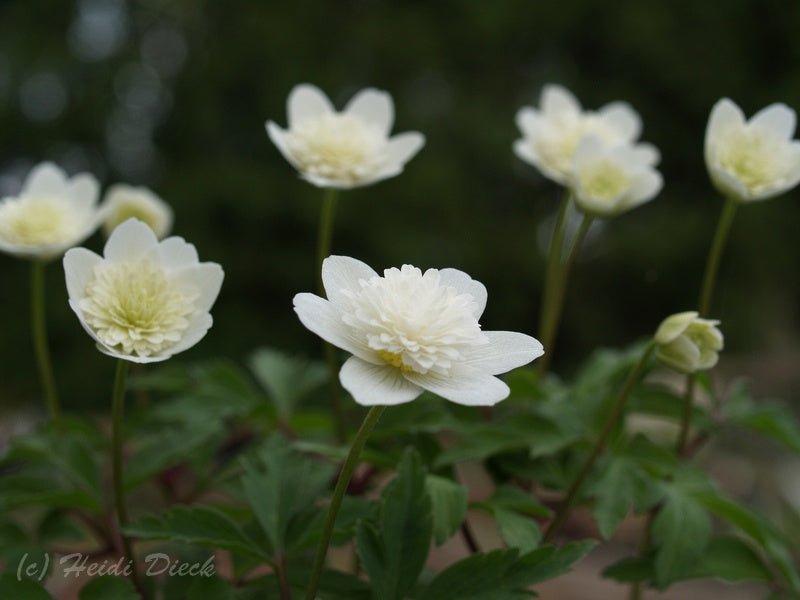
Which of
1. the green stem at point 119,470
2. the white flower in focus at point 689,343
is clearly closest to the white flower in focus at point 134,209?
the green stem at point 119,470

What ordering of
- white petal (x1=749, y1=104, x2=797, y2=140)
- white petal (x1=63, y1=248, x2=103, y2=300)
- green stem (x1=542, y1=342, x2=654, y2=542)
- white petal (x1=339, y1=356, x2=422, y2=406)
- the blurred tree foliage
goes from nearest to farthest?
white petal (x1=339, y1=356, x2=422, y2=406) < white petal (x1=63, y1=248, x2=103, y2=300) < green stem (x1=542, y1=342, x2=654, y2=542) < white petal (x1=749, y1=104, x2=797, y2=140) < the blurred tree foliage

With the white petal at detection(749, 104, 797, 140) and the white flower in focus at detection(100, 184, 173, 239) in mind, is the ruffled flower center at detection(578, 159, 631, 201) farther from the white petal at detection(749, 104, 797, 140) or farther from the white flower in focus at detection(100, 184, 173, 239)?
the white flower in focus at detection(100, 184, 173, 239)

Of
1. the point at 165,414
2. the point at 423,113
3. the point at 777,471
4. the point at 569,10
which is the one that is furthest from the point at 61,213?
the point at 569,10

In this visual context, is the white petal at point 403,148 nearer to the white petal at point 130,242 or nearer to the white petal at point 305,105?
the white petal at point 305,105

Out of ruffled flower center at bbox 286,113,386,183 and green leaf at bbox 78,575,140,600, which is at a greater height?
Answer: ruffled flower center at bbox 286,113,386,183

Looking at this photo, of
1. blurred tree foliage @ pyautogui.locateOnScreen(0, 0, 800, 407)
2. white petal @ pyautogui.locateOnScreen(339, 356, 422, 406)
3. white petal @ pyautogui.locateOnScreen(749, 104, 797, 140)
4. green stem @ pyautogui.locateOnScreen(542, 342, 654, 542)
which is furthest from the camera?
blurred tree foliage @ pyautogui.locateOnScreen(0, 0, 800, 407)

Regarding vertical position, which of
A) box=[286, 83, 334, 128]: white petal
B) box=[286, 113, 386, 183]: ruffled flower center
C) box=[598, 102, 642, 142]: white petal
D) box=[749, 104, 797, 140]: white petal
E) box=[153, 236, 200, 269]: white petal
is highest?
box=[749, 104, 797, 140]: white petal

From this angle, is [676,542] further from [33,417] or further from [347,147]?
[33,417]

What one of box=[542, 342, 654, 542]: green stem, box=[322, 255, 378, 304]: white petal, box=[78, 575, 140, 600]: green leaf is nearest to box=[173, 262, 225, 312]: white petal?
box=[322, 255, 378, 304]: white petal
